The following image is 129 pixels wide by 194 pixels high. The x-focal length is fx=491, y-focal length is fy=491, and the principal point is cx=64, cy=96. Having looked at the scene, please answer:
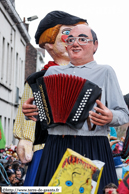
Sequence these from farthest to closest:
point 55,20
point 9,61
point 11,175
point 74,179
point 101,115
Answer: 1. point 9,61
2. point 11,175
3. point 55,20
4. point 101,115
5. point 74,179

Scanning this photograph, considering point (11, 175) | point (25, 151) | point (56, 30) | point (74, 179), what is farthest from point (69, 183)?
point (11, 175)

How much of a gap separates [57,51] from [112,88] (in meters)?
2.10

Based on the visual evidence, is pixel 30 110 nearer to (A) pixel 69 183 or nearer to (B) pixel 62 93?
(B) pixel 62 93

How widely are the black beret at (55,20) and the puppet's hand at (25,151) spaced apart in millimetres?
1389

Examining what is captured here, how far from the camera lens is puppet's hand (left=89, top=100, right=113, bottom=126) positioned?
12.4 feet

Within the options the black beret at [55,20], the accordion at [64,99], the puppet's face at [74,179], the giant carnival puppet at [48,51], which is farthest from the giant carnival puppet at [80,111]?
the black beret at [55,20]

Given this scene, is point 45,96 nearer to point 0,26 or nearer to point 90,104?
point 90,104

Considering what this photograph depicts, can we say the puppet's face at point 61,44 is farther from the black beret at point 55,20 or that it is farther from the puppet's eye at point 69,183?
the puppet's eye at point 69,183

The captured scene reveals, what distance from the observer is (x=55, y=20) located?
5930 millimetres

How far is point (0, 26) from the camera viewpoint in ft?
75.2

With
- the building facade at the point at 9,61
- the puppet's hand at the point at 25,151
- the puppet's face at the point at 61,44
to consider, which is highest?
the building facade at the point at 9,61

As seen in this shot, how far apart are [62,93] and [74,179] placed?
2.63ft

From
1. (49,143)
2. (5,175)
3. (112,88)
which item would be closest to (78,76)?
(112,88)

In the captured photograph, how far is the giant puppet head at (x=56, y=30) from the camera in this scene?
19.4 ft
